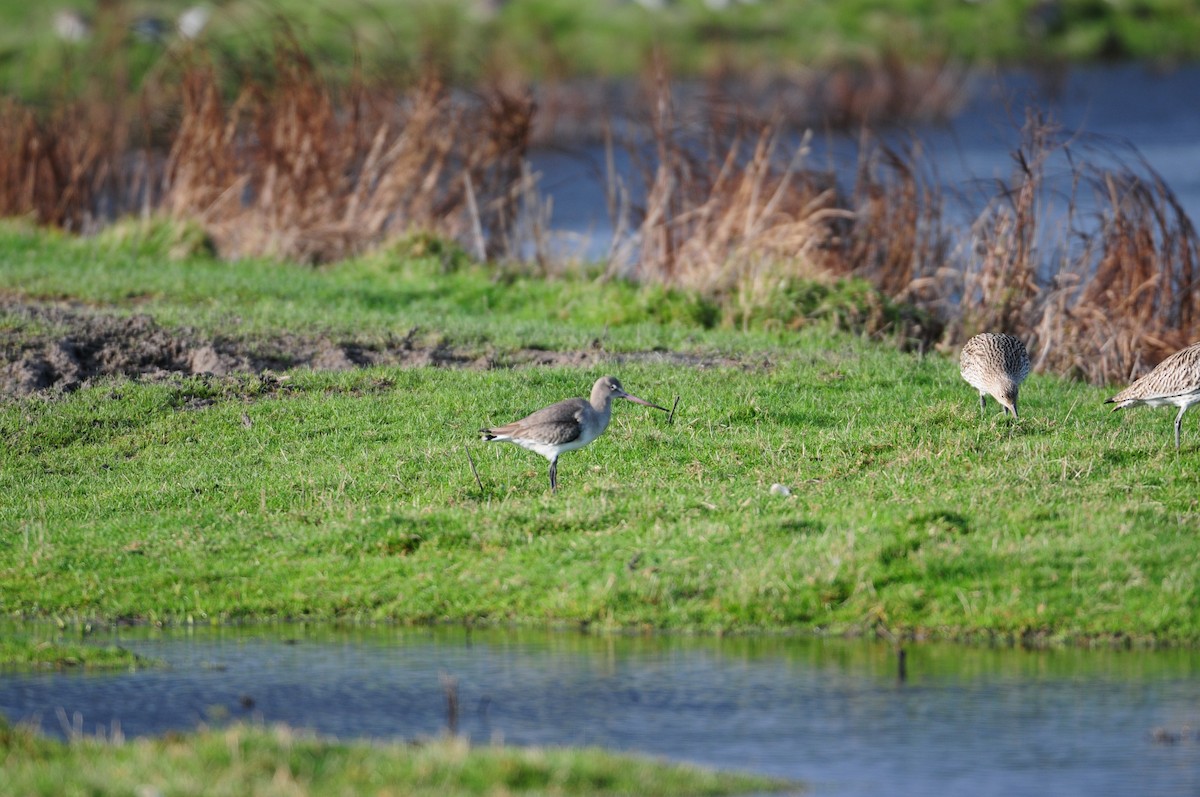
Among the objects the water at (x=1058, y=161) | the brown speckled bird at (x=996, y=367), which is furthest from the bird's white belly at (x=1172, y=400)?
the water at (x=1058, y=161)

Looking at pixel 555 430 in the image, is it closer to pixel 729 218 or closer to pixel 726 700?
pixel 726 700

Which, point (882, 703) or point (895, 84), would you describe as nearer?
point (882, 703)

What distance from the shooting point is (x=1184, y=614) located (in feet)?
30.7

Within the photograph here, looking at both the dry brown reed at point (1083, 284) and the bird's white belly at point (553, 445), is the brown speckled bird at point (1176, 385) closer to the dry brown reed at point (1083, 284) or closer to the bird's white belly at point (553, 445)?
the dry brown reed at point (1083, 284)

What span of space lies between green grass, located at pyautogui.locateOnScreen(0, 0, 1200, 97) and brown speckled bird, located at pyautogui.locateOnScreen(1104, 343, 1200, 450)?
1277 inches

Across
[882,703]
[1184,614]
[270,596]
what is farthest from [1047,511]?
[270,596]

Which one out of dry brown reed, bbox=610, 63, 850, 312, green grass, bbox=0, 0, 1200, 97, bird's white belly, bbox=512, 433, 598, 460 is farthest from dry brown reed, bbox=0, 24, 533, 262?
green grass, bbox=0, 0, 1200, 97

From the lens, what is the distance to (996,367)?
44.4 ft

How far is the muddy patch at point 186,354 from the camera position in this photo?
14930 mm

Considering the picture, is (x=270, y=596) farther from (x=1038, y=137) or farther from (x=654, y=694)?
(x=1038, y=137)

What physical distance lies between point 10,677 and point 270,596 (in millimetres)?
1809

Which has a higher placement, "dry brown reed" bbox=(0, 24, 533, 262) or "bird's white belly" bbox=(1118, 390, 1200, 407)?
"dry brown reed" bbox=(0, 24, 533, 262)

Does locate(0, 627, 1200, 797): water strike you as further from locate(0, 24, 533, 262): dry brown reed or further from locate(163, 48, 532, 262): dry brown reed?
locate(163, 48, 532, 262): dry brown reed

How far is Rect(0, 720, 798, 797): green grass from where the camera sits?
21.4ft
